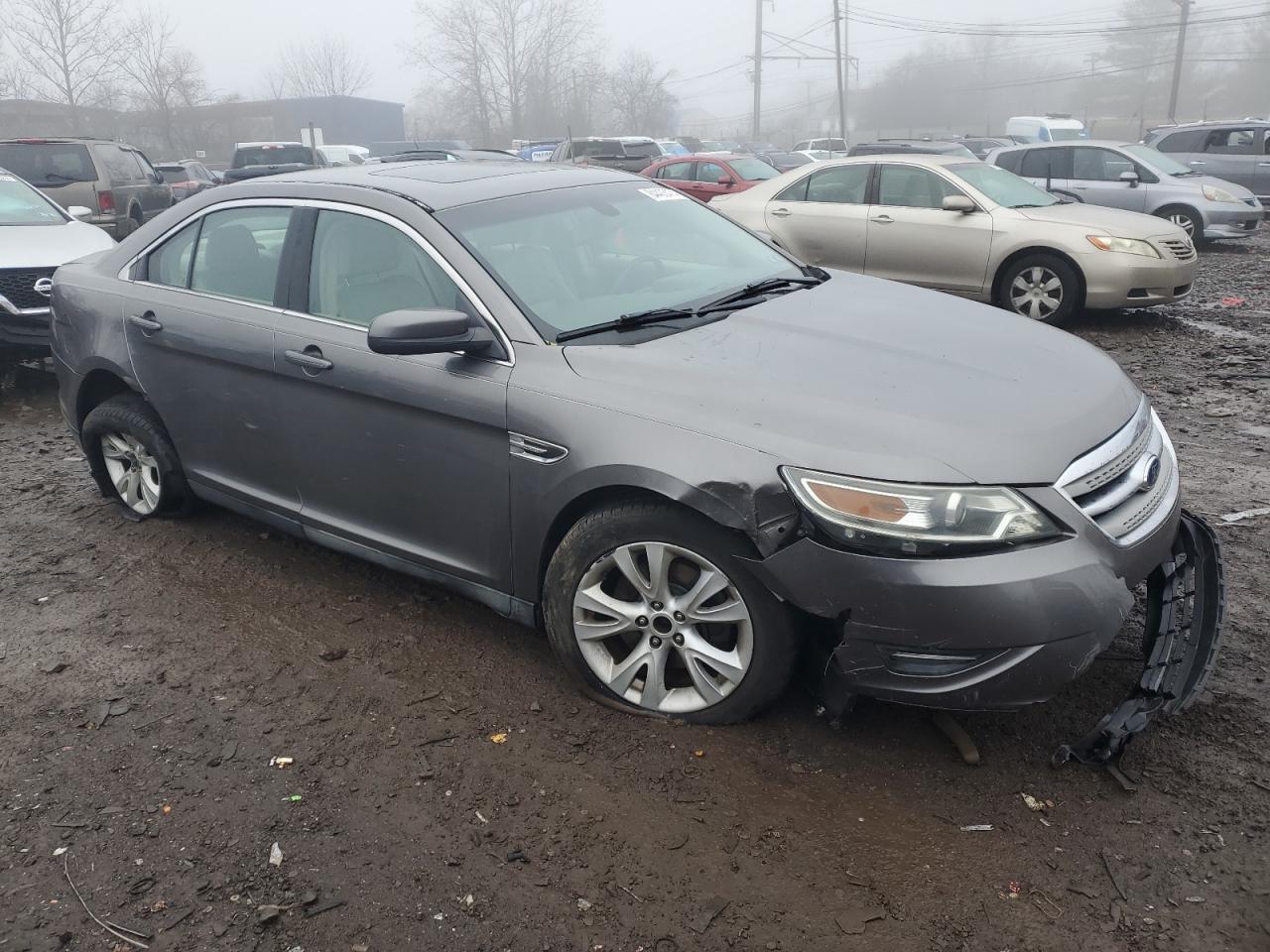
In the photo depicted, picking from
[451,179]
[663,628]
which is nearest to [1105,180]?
[451,179]

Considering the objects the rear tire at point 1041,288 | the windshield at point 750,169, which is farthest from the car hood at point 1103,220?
the windshield at point 750,169

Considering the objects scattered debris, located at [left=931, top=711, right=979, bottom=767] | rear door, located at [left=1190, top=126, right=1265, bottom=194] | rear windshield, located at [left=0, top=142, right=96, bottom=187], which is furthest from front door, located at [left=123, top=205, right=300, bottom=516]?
rear door, located at [left=1190, top=126, right=1265, bottom=194]

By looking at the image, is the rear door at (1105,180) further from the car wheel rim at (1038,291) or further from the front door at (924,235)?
the car wheel rim at (1038,291)

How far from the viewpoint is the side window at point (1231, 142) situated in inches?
680

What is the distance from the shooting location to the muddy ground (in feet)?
7.93

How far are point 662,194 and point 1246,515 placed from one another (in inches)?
120

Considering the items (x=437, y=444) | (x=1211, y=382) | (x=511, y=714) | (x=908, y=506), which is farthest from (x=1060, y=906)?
(x=1211, y=382)

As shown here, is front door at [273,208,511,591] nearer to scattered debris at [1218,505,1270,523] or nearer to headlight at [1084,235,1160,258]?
scattered debris at [1218,505,1270,523]

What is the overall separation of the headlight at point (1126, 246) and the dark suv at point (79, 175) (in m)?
12.9

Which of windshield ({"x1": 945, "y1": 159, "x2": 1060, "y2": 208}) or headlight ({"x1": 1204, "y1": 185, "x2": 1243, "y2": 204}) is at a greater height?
windshield ({"x1": 945, "y1": 159, "x2": 1060, "y2": 208})

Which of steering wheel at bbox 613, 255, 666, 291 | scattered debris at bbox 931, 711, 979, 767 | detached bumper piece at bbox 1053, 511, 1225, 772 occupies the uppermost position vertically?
steering wheel at bbox 613, 255, 666, 291

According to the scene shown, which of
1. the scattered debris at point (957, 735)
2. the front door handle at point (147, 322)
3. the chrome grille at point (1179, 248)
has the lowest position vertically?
the scattered debris at point (957, 735)

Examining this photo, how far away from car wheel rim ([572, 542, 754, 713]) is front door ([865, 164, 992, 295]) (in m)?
6.95

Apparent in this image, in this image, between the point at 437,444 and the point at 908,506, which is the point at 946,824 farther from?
the point at 437,444
